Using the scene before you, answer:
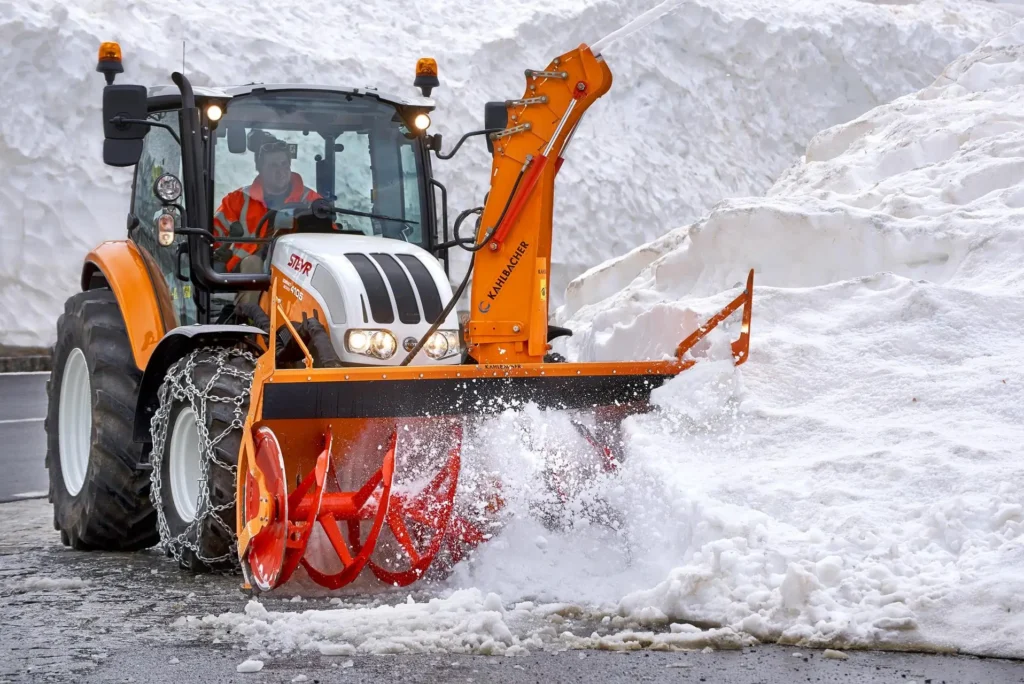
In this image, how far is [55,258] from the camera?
19016 mm

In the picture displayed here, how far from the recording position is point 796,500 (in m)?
5.36

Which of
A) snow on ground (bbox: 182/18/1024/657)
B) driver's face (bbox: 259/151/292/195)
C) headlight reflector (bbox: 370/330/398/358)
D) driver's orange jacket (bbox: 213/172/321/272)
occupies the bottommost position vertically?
snow on ground (bbox: 182/18/1024/657)

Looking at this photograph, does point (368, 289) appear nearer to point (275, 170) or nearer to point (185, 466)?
point (275, 170)

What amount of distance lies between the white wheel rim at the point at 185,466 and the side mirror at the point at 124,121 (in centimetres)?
110

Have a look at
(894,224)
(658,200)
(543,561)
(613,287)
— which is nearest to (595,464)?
(543,561)

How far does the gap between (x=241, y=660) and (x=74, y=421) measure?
3.51 m

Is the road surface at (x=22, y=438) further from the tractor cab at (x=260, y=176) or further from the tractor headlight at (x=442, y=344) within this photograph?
the tractor headlight at (x=442, y=344)

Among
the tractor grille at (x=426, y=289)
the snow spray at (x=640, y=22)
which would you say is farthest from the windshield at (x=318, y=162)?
the snow spray at (x=640, y=22)

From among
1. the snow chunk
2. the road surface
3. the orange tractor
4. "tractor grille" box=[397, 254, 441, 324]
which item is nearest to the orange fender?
the orange tractor

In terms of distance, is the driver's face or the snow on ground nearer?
the snow on ground

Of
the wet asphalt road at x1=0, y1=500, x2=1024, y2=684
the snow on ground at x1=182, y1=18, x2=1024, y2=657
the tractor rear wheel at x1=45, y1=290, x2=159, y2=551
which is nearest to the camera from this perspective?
the wet asphalt road at x1=0, y1=500, x2=1024, y2=684

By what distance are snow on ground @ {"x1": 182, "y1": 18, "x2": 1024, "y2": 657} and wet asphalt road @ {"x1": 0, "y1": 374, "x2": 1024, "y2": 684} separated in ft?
0.39

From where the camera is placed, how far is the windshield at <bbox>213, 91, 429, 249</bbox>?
20.9 feet

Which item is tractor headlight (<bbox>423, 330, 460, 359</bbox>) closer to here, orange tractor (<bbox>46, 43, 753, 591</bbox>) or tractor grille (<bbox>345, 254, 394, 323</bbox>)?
orange tractor (<bbox>46, 43, 753, 591</bbox>)
